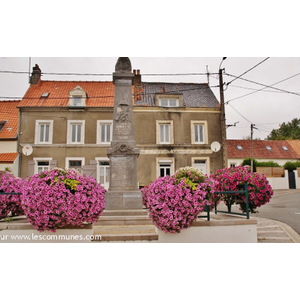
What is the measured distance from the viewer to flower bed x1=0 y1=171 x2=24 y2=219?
5336 mm

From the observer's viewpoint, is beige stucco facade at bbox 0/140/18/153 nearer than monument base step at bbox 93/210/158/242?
No

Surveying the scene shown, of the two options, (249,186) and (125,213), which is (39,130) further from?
(249,186)

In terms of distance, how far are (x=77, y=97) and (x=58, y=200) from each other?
8.99m

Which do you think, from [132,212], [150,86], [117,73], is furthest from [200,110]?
[132,212]

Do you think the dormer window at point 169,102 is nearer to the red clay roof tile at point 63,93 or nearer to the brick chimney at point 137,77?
the brick chimney at point 137,77

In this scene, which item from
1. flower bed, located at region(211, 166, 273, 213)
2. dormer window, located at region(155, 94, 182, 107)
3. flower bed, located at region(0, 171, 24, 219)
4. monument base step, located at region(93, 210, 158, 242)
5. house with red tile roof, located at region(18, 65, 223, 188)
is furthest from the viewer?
dormer window, located at region(155, 94, 182, 107)

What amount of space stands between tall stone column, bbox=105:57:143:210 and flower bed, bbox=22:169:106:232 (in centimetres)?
343

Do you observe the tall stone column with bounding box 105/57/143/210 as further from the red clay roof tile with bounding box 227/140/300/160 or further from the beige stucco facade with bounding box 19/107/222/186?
the red clay roof tile with bounding box 227/140/300/160

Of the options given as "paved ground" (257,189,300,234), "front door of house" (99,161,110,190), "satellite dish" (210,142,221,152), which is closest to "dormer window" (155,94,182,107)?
"satellite dish" (210,142,221,152)

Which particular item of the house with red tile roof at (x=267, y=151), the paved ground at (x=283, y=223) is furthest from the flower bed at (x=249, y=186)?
the house with red tile roof at (x=267, y=151)

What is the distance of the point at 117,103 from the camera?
866 centimetres

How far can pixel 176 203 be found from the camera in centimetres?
443

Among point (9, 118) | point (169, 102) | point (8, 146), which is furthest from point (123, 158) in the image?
point (169, 102)
